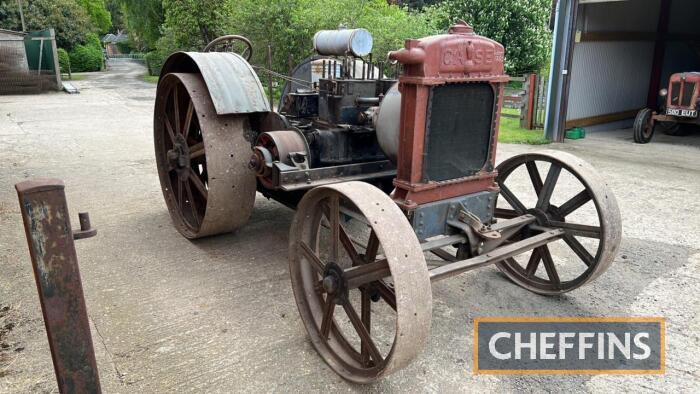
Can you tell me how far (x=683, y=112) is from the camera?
9914 millimetres

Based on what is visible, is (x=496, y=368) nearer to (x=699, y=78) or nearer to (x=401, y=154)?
(x=401, y=154)

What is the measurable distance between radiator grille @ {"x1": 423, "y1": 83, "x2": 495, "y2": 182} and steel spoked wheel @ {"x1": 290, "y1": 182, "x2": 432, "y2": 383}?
2.03ft

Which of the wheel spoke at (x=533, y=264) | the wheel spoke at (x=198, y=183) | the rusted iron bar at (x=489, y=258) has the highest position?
the wheel spoke at (x=198, y=183)

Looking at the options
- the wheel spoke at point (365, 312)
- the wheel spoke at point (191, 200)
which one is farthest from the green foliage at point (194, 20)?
the wheel spoke at point (365, 312)

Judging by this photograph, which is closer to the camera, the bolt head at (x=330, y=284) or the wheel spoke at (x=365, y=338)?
the wheel spoke at (x=365, y=338)

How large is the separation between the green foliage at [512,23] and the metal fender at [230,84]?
51.7 feet

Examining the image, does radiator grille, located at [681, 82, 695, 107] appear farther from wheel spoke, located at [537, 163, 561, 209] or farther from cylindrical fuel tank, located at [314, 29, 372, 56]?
cylindrical fuel tank, located at [314, 29, 372, 56]

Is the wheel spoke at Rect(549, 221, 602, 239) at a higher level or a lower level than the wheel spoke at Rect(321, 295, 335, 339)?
higher

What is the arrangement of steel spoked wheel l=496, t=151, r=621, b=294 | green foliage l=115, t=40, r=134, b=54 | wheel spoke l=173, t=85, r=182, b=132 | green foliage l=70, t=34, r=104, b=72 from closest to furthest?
steel spoked wheel l=496, t=151, r=621, b=294
wheel spoke l=173, t=85, r=182, b=132
green foliage l=70, t=34, r=104, b=72
green foliage l=115, t=40, r=134, b=54

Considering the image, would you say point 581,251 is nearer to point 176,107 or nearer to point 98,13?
point 176,107

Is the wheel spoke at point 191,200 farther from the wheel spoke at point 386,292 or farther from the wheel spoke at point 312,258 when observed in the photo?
the wheel spoke at point 386,292

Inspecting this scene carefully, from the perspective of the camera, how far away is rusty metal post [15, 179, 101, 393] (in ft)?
5.43

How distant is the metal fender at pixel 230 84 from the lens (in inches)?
151

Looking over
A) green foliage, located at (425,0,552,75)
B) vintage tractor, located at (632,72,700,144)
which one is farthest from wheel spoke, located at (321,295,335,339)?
green foliage, located at (425,0,552,75)
